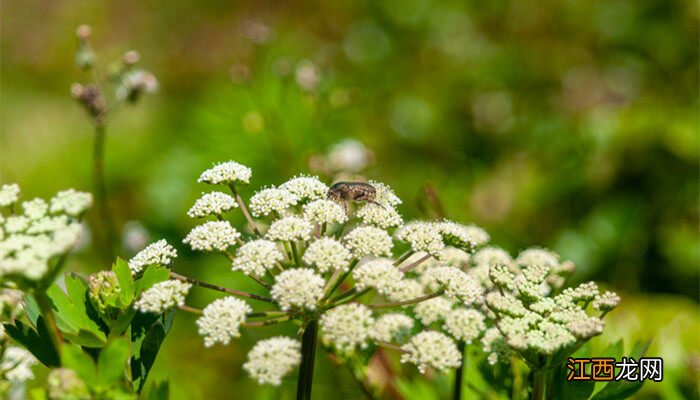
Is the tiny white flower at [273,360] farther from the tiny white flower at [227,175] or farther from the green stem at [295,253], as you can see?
the tiny white flower at [227,175]

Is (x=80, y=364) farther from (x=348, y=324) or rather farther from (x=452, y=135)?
(x=452, y=135)

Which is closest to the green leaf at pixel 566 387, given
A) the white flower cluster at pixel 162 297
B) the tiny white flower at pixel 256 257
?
the tiny white flower at pixel 256 257

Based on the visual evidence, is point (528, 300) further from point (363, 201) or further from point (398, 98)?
point (398, 98)

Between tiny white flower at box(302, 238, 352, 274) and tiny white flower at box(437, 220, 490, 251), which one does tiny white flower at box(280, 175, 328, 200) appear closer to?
tiny white flower at box(302, 238, 352, 274)

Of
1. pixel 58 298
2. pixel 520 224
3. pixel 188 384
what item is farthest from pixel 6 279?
pixel 520 224

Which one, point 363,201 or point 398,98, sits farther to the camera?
point 398,98

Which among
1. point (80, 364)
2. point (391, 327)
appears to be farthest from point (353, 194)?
point (80, 364)
